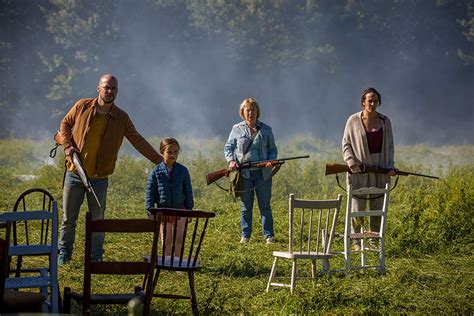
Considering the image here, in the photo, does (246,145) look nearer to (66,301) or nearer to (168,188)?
(168,188)

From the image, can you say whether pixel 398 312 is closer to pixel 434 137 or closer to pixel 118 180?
pixel 118 180

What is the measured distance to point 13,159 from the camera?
27.5 m

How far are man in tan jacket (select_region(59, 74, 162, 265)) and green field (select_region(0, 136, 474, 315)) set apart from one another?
0.45 metres

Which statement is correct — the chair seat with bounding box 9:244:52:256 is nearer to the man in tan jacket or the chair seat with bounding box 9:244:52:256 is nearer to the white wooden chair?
the man in tan jacket

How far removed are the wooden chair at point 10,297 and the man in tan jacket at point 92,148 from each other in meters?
3.65

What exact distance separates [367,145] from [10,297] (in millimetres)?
6148

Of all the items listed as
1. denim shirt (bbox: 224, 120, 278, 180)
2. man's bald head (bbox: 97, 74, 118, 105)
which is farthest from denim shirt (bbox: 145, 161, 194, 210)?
denim shirt (bbox: 224, 120, 278, 180)

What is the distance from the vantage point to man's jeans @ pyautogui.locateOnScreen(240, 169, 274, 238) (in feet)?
40.8

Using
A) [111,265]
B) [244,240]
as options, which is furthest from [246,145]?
[111,265]

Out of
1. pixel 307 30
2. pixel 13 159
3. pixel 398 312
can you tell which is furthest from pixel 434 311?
pixel 307 30

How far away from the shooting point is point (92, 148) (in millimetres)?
10203

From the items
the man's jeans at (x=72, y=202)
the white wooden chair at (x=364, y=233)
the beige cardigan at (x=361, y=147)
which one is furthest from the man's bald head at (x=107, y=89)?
the beige cardigan at (x=361, y=147)

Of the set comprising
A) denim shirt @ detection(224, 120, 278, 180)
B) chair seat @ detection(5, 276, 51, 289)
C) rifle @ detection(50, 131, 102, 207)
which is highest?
denim shirt @ detection(224, 120, 278, 180)

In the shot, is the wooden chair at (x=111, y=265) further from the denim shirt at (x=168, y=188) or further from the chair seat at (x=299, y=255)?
the denim shirt at (x=168, y=188)
